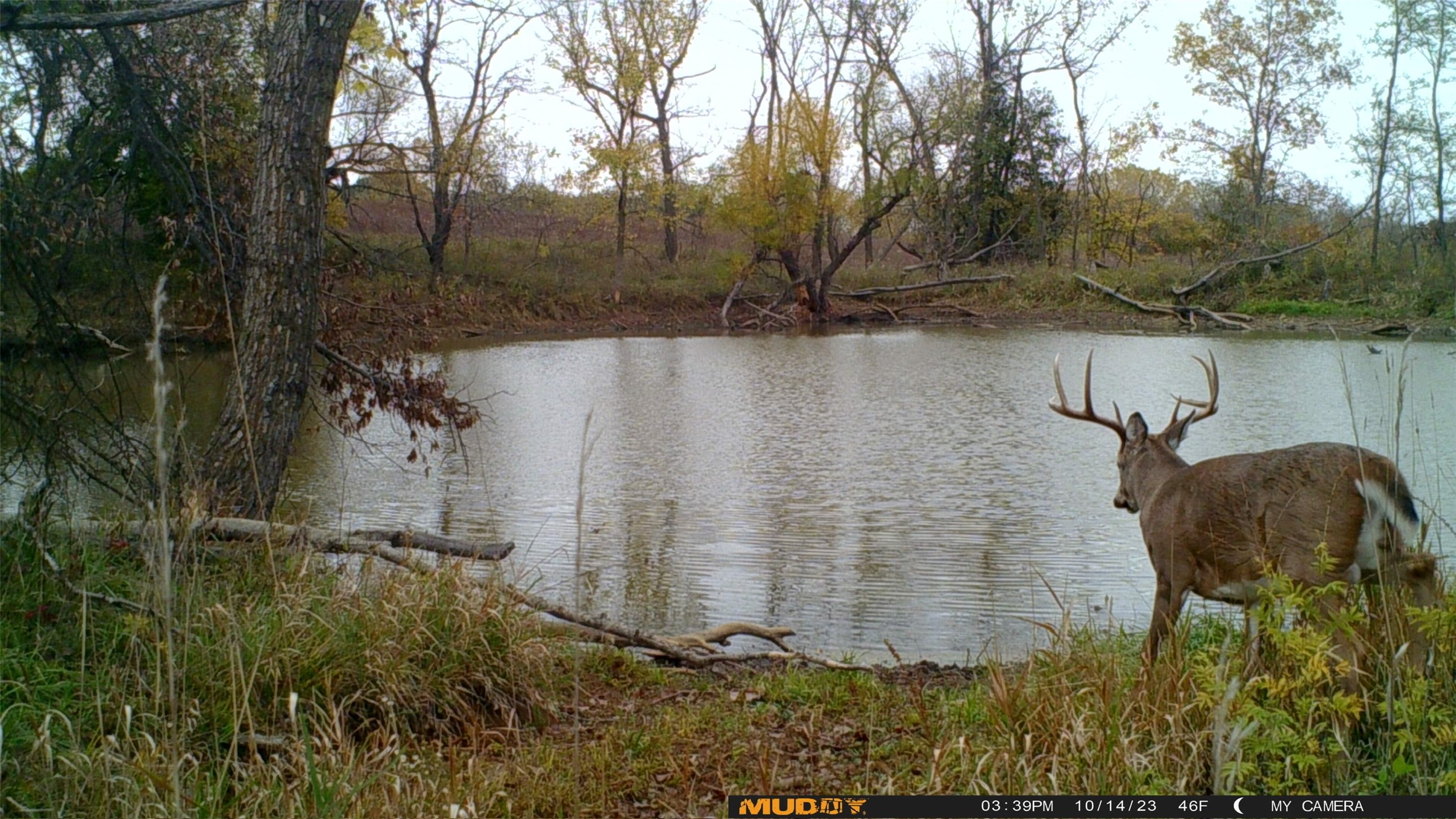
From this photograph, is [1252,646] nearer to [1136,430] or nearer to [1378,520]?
[1378,520]

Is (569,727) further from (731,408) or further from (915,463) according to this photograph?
(731,408)

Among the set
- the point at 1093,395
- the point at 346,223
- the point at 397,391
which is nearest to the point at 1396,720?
the point at 397,391

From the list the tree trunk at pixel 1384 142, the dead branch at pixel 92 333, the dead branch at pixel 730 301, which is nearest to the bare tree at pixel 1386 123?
the tree trunk at pixel 1384 142

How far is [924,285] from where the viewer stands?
3478 cm

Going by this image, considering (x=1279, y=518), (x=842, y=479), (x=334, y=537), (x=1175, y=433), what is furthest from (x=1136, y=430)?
(x=842, y=479)

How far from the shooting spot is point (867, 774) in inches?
137

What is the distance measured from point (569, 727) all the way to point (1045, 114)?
1570 inches

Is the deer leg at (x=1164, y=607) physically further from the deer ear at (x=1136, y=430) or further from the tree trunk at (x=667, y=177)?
the tree trunk at (x=667, y=177)

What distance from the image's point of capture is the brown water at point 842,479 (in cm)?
719

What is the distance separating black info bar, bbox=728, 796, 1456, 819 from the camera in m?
3.11

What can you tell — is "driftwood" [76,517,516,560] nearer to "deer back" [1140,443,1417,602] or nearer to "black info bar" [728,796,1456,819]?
"black info bar" [728,796,1456,819]

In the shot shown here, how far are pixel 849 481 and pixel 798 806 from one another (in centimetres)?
743

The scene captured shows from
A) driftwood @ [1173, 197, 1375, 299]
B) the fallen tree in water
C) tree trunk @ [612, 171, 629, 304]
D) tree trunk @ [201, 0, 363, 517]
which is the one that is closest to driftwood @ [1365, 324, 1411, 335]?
driftwood @ [1173, 197, 1375, 299]

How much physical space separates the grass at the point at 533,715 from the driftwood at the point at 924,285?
2967cm
